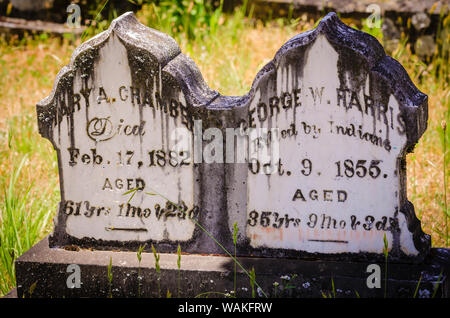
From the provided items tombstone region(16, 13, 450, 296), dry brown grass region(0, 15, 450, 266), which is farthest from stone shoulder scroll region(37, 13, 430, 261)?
dry brown grass region(0, 15, 450, 266)

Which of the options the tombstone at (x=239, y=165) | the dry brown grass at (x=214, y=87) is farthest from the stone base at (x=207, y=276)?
the dry brown grass at (x=214, y=87)

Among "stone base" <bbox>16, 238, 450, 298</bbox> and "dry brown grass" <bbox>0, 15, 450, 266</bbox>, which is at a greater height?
"dry brown grass" <bbox>0, 15, 450, 266</bbox>

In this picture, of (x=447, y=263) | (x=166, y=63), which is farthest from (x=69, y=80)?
(x=447, y=263)

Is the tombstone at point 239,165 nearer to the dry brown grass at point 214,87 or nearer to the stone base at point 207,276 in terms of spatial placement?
the stone base at point 207,276

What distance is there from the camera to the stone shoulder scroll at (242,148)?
2.45 metres

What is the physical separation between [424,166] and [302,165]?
179 centimetres

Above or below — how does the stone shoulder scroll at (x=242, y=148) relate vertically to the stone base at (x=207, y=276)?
above

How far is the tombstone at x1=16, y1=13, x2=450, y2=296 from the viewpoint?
96.4 inches

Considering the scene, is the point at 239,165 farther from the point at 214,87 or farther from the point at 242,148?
the point at 214,87

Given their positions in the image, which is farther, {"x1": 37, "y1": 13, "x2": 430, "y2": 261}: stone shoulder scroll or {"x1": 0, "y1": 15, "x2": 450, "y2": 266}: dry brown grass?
{"x1": 0, "y1": 15, "x2": 450, "y2": 266}: dry brown grass

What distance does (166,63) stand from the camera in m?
2.63

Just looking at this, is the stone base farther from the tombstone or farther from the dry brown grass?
the dry brown grass
